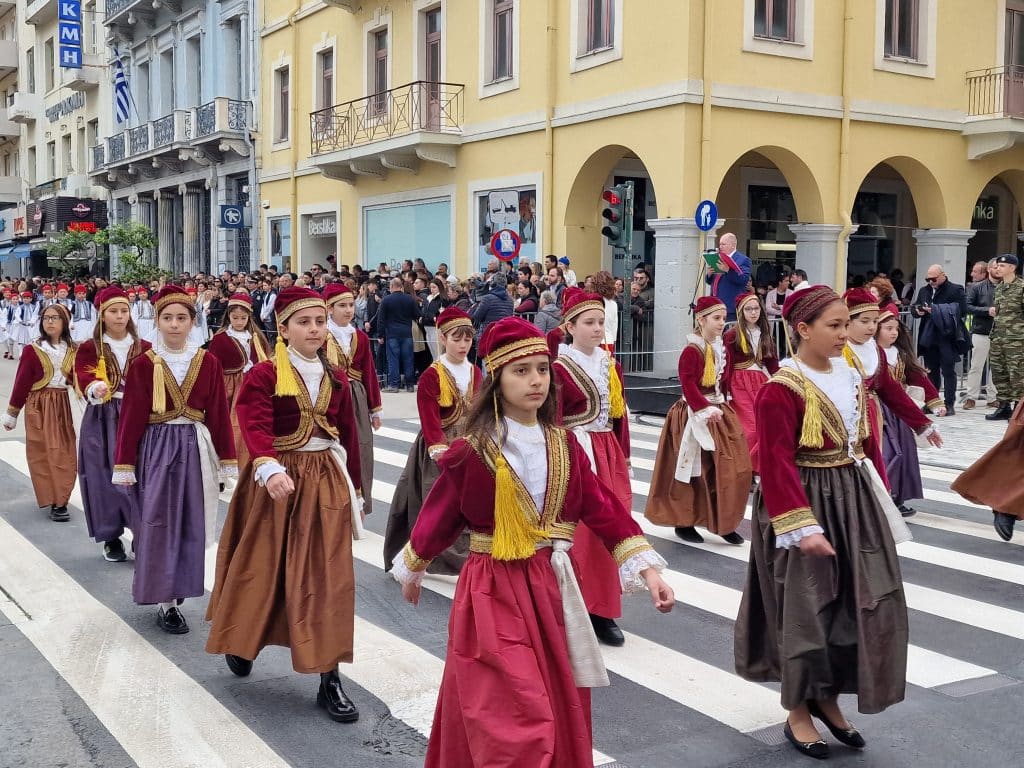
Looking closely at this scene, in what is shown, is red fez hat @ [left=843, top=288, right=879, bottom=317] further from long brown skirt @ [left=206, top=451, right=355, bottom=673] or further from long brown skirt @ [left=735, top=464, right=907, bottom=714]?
long brown skirt @ [left=206, top=451, right=355, bottom=673]

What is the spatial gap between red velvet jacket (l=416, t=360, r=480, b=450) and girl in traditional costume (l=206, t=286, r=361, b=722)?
167cm

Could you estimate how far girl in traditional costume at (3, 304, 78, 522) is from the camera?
961cm

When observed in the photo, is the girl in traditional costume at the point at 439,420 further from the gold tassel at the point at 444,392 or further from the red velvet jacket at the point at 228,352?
the red velvet jacket at the point at 228,352

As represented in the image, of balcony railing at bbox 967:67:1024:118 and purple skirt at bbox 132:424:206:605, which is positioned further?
balcony railing at bbox 967:67:1024:118

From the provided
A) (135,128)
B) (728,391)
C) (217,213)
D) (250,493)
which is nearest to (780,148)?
(728,391)

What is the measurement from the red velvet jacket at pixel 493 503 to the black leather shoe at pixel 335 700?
1.27 meters

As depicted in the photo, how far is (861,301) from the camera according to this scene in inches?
267

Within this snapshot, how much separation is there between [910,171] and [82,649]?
17792 millimetres

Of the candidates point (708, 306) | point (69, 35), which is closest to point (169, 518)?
point (708, 306)

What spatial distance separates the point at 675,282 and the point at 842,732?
13.5 m

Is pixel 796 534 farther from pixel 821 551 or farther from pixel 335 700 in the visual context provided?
pixel 335 700

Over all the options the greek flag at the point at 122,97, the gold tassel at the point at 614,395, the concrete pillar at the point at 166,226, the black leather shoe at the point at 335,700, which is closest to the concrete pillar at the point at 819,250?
the gold tassel at the point at 614,395

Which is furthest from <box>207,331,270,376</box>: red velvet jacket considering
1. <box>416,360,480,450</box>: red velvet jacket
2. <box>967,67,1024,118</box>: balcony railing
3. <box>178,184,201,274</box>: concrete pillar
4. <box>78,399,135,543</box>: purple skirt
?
<box>178,184,201,274</box>: concrete pillar

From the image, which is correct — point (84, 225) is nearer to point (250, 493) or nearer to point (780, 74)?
point (780, 74)
